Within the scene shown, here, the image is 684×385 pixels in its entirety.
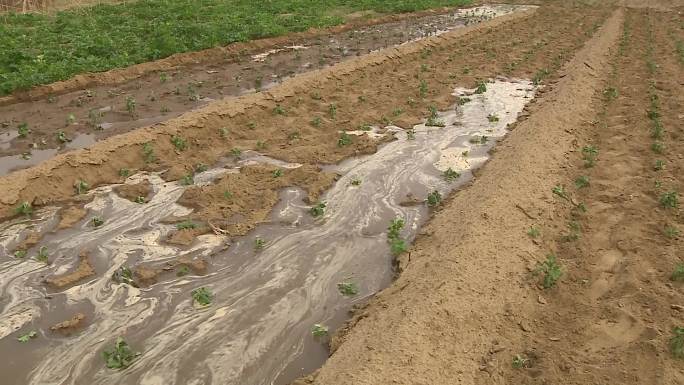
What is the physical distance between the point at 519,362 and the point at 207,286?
147 inches

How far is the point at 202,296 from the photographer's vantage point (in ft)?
20.0

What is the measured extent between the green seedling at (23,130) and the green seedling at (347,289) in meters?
8.06

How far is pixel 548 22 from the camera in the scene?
25.5 metres

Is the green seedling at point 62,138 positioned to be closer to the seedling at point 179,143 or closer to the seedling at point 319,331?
the seedling at point 179,143

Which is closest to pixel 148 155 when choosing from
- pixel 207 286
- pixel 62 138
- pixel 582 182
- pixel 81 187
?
pixel 81 187

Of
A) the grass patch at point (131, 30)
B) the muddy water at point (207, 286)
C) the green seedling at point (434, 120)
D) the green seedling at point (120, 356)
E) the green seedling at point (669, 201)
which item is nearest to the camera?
the green seedling at point (120, 356)

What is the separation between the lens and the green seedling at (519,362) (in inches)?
197

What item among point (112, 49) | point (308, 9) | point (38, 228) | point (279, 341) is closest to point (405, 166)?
point (279, 341)

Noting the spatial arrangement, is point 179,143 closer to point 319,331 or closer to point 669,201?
point 319,331

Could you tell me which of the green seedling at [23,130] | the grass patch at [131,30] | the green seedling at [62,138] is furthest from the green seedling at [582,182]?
the grass patch at [131,30]

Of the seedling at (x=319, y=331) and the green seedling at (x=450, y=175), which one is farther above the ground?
the green seedling at (x=450, y=175)

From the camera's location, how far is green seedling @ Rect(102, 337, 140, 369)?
518cm

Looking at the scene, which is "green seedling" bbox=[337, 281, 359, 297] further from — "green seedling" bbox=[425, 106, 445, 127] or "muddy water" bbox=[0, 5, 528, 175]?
"muddy water" bbox=[0, 5, 528, 175]

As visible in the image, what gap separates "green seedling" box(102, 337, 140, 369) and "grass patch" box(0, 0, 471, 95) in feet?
33.9
